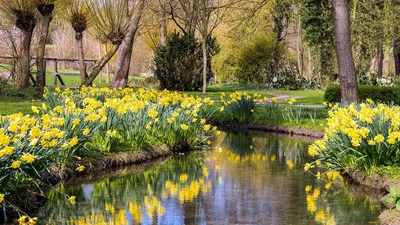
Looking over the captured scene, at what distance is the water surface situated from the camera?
7.53 metres

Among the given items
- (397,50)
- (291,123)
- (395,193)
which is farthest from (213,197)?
(397,50)

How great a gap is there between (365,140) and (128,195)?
10.3 feet

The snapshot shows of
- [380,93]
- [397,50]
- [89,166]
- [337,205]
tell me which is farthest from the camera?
[397,50]

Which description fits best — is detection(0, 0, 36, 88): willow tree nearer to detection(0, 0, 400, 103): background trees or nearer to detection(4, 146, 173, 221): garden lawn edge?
detection(0, 0, 400, 103): background trees

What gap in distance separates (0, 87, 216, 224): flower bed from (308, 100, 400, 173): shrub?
10.4 ft

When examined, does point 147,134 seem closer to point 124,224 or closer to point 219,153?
point 219,153

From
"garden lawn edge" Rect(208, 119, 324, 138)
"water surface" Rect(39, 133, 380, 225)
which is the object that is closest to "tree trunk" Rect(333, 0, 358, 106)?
"garden lawn edge" Rect(208, 119, 324, 138)

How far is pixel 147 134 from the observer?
41.4ft

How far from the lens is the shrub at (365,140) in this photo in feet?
29.5

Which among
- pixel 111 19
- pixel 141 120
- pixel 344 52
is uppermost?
pixel 111 19

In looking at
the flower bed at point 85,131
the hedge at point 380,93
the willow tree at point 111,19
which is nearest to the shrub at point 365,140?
the flower bed at point 85,131

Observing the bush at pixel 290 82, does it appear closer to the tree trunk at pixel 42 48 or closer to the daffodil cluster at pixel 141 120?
the tree trunk at pixel 42 48

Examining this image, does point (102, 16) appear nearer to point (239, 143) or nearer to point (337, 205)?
point (239, 143)

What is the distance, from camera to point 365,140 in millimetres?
9312
